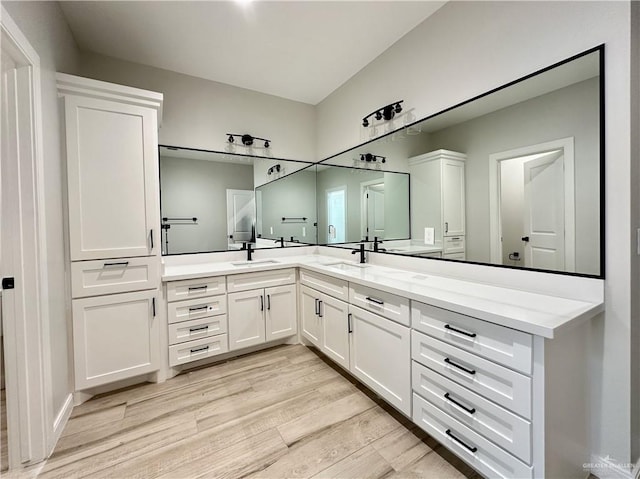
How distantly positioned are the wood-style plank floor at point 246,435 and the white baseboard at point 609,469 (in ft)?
1.86

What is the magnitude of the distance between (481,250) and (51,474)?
268cm

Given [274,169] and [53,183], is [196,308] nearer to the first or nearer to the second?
[53,183]

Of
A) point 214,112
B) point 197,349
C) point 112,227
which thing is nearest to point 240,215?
point 214,112

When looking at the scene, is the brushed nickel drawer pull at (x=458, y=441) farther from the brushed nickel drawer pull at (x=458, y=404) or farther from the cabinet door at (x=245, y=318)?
the cabinet door at (x=245, y=318)

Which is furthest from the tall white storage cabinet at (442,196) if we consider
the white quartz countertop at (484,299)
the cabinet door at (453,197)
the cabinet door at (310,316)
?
the cabinet door at (310,316)

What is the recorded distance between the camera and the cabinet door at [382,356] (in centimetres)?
164

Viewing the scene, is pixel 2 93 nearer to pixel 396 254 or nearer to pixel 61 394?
pixel 61 394

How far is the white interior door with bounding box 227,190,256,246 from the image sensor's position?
119 inches

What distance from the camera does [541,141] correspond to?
4.97 feet

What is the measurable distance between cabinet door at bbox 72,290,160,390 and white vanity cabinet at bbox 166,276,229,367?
0.13m

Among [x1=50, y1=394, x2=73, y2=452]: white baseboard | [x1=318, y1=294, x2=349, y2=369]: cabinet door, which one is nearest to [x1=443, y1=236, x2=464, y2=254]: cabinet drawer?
[x1=318, y1=294, x2=349, y2=369]: cabinet door

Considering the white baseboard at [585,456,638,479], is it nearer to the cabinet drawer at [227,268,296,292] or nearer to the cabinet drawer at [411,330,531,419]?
the cabinet drawer at [411,330,531,419]

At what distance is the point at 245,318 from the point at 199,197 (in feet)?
4.25

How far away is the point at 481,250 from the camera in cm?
182
